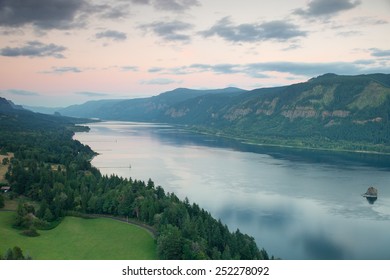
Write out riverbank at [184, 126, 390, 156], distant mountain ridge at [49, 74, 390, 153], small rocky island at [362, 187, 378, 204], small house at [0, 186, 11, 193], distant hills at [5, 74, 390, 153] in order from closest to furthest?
small house at [0, 186, 11, 193] → small rocky island at [362, 187, 378, 204] → riverbank at [184, 126, 390, 156] → distant hills at [5, 74, 390, 153] → distant mountain ridge at [49, 74, 390, 153]

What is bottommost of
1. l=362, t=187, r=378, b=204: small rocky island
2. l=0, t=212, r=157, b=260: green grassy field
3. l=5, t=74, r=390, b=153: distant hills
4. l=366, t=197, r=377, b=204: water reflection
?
l=366, t=197, r=377, b=204: water reflection

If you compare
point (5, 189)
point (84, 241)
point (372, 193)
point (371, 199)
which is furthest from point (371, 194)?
point (5, 189)

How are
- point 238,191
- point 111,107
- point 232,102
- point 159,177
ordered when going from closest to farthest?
1. point 238,191
2. point 159,177
3. point 232,102
4. point 111,107

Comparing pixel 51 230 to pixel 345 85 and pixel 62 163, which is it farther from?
pixel 345 85

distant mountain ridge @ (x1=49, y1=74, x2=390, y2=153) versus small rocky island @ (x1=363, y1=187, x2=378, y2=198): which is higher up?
distant mountain ridge @ (x1=49, y1=74, x2=390, y2=153)

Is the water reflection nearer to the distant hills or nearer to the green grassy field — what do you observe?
the green grassy field

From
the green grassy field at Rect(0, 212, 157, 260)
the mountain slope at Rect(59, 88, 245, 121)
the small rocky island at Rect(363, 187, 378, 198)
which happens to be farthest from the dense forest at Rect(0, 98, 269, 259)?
the mountain slope at Rect(59, 88, 245, 121)
